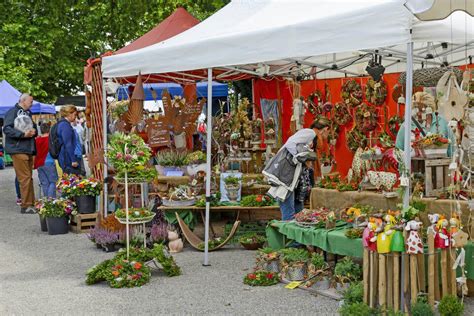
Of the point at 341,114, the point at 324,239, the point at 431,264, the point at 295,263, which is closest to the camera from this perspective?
the point at 431,264

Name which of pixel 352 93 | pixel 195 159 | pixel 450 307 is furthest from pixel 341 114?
pixel 450 307

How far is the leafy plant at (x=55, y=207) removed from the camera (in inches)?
400

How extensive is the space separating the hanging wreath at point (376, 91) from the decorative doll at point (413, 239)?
4.59m

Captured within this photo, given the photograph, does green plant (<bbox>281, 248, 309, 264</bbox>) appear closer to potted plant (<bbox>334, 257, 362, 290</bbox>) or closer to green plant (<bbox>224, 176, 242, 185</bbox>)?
potted plant (<bbox>334, 257, 362, 290</bbox>)

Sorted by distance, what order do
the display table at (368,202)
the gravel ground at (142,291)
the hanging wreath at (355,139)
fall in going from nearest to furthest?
the gravel ground at (142,291) < the display table at (368,202) < the hanging wreath at (355,139)

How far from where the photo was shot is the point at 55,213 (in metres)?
10.2

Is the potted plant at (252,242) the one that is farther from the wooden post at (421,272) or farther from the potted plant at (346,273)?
the wooden post at (421,272)

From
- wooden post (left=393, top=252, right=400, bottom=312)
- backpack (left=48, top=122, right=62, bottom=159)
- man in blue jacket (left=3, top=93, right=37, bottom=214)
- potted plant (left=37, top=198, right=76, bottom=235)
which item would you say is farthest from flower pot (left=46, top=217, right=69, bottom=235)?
wooden post (left=393, top=252, right=400, bottom=312)

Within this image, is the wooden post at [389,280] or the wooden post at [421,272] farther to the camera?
the wooden post at [421,272]

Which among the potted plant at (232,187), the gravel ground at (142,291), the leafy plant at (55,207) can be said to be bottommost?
the gravel ground at (142,291)

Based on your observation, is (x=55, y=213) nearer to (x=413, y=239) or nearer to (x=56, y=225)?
(x=56, y=225)

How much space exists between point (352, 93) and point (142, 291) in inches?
195

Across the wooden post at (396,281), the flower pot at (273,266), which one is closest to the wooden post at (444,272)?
the wooden post at (396,281)

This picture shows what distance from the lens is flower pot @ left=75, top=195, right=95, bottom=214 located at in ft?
33.7
